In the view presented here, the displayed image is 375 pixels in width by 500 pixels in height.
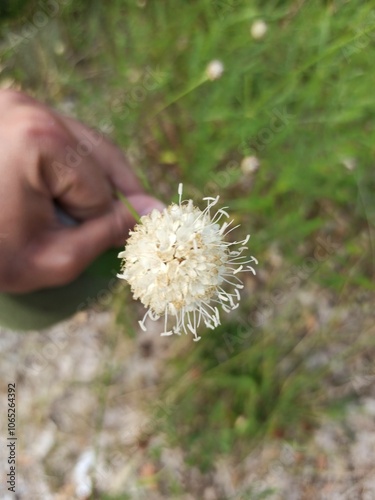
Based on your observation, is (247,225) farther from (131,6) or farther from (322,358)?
(131,6)

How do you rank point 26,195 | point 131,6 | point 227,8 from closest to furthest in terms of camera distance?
point 26,195 < point 227,8 < point 131,6

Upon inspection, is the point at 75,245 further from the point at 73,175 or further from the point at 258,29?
the point at 258,29

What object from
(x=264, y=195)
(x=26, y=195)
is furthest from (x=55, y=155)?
(x=264, y=195)

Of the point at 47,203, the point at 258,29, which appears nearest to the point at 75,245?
the point at 47,203

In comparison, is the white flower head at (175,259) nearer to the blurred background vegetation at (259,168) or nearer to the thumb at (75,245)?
the thumb at (75,245)

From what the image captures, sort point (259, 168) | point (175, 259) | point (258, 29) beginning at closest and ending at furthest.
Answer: point (175, 259), point (258, 29), point (259, 168)

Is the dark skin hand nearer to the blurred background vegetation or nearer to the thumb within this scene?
the thumb
